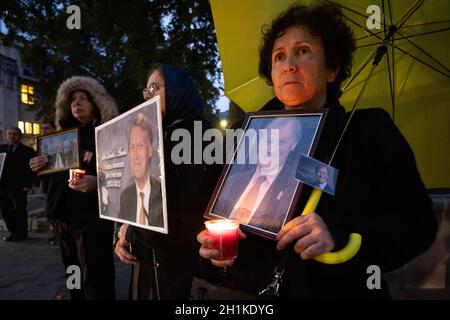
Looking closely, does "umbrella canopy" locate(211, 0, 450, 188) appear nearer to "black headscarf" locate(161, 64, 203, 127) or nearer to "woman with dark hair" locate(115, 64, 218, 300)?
"black headscarf" locate(161, 64, 203, 127)

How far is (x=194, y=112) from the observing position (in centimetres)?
230

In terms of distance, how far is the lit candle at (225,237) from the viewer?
1271 mm

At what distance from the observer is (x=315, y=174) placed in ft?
4.11

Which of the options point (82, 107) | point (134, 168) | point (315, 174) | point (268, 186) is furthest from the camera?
point (82, 107)

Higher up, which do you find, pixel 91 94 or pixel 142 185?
pixel 91 94

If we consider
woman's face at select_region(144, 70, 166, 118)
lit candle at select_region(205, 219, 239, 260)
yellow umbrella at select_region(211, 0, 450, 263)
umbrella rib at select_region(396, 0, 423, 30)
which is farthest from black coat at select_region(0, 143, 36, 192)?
umbrella rib at select_region(396, 0, 423, 30)

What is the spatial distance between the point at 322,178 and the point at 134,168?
1103 millimetres

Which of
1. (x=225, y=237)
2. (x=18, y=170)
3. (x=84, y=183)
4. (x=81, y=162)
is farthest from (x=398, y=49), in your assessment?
(x=18, y=170)

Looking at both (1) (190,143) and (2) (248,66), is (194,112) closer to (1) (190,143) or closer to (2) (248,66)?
(1) (190,143)

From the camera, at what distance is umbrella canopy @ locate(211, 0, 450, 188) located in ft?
6.84

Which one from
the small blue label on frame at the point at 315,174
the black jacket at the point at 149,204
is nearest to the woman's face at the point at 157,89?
the black jacket at the point at 149,204

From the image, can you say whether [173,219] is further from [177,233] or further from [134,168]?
[134,168]

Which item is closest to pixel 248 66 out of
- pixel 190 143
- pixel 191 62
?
pixel 190 143
